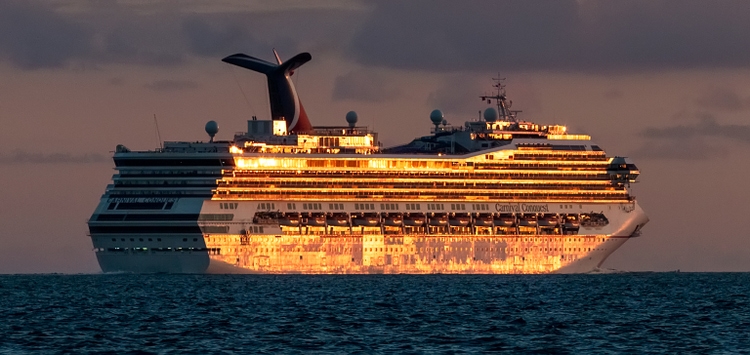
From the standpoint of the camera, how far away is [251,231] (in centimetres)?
15338

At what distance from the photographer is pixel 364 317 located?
96812 mm

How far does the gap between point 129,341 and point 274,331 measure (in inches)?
336

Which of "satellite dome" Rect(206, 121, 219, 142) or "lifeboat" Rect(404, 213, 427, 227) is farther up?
"satellite dome" Rect(206, 121, 219, 142)

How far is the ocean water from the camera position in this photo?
79688 mm

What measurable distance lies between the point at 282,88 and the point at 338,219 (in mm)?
18139

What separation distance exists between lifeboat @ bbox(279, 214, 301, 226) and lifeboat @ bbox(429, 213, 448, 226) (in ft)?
46.0

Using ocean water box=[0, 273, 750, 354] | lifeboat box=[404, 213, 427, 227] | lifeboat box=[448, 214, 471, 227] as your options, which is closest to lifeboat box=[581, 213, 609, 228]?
lifeboat box=[448, 214, 471, 227]

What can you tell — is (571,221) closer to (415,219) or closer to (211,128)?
(415,219)

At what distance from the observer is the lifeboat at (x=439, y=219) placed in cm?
16325

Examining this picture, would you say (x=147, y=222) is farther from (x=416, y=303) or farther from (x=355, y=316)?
(x=355, y=316)

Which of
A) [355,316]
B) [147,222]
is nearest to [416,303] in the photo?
[355,316]

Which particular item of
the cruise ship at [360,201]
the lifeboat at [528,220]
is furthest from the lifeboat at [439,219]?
the lifeboat at [528,220]

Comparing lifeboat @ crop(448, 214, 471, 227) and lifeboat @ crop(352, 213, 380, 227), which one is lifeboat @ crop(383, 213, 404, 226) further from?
lifeboat @ crop(448, 214, 471, 227)

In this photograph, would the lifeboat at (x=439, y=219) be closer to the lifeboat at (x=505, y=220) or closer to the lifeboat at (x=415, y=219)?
the lifeboat at (x=415, y=219)
